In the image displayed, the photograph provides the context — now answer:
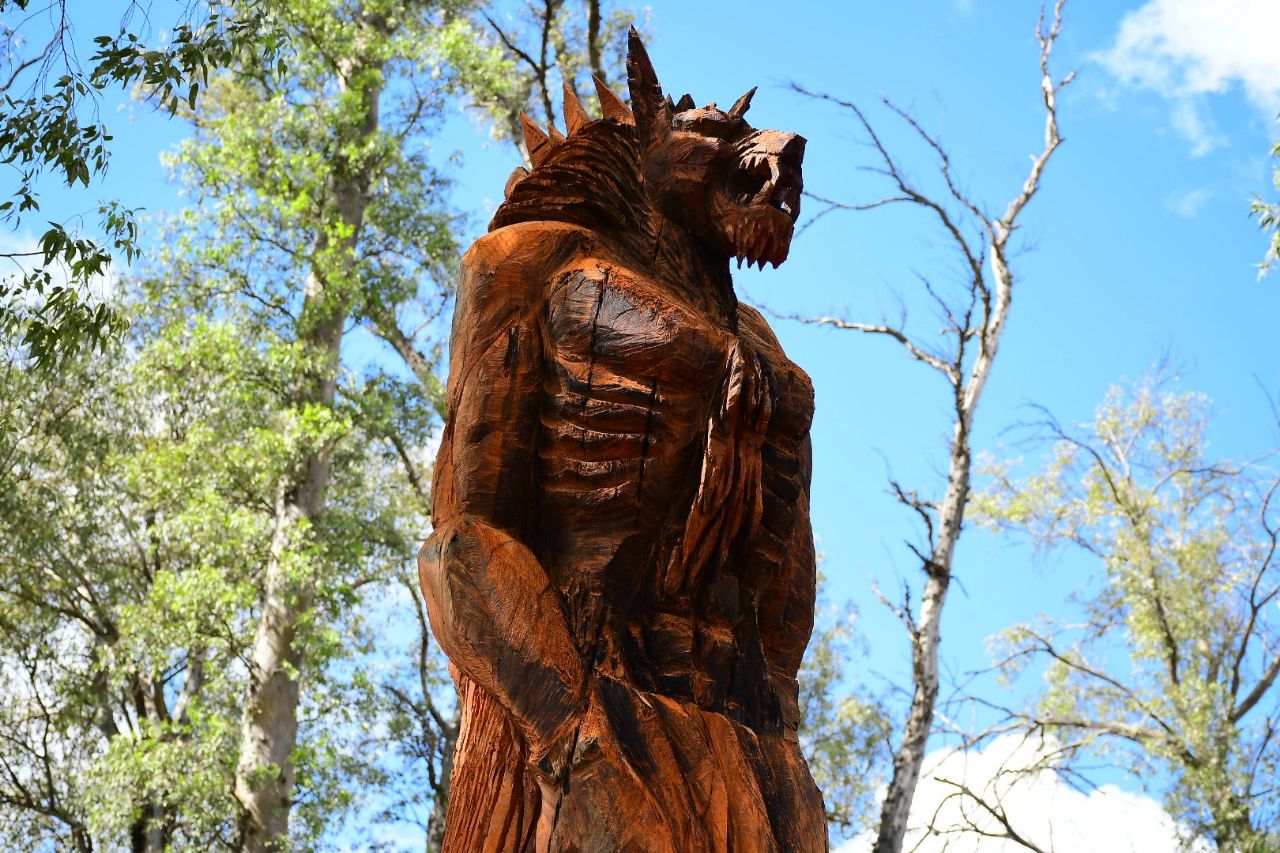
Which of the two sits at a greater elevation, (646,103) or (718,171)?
(646,103)

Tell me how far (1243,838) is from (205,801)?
10430 millimetres

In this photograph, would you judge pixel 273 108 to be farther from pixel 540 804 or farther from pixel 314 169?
pixel 540 804

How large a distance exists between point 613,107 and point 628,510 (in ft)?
4.80

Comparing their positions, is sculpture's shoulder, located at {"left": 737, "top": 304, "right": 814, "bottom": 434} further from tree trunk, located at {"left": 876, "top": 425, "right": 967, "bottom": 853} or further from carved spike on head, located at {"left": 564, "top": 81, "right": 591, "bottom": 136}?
tree trunk, located at {"left": 876, "top": 425, "right": 967, "bottom": 853}

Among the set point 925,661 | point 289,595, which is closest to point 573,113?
point 925,661

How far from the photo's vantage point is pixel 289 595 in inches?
539

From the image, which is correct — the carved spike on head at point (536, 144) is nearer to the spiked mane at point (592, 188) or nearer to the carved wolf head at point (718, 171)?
the spiked mane at point (592, 188)

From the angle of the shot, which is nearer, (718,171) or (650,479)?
(650,479)

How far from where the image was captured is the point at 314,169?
1616cm

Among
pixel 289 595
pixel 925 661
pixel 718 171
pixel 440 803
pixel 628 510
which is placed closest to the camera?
pixel 628 510

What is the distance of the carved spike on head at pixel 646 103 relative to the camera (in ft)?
15.1

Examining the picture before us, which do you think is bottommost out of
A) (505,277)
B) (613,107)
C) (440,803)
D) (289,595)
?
(505,277)

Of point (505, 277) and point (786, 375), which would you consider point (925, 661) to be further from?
point (505, 277)

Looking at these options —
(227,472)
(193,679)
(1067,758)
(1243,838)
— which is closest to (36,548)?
(227,472)
